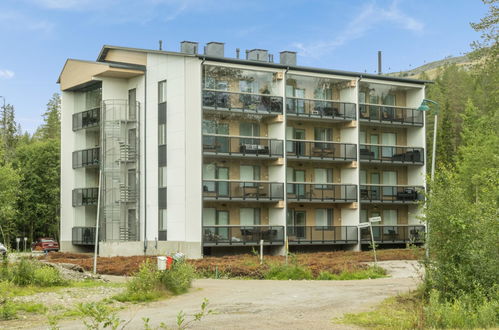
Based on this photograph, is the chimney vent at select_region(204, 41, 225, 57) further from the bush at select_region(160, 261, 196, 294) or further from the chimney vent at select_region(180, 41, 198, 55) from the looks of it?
the bush at select_region(160, 261, 196, 294)

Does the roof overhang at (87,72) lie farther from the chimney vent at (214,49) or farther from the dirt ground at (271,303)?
the dirt ground at (271,303)

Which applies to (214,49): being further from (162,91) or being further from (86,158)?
(86,158)

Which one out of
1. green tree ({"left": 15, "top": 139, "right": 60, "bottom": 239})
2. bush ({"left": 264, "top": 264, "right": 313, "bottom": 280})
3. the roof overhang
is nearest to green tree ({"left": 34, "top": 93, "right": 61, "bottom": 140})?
green tree ({"left": 15, "top": 139, "right": 60, "bottom": 239})

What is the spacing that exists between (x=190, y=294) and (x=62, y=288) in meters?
4.46

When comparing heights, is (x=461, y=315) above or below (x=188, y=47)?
below

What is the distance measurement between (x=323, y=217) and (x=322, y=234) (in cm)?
216

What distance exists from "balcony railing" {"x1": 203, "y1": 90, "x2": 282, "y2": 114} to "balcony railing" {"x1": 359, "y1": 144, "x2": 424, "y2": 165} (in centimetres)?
809

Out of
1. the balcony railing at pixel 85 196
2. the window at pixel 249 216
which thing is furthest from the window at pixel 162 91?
the balcony railing at pixel 85 196

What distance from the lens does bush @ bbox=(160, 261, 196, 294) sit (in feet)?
77.0

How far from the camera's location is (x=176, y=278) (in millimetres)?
23797

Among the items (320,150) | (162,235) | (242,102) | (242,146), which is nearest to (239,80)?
(242,102)

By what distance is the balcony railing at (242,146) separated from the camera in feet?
154

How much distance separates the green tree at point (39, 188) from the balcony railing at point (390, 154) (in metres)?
35.6

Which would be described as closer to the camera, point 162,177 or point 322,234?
point 162,177
